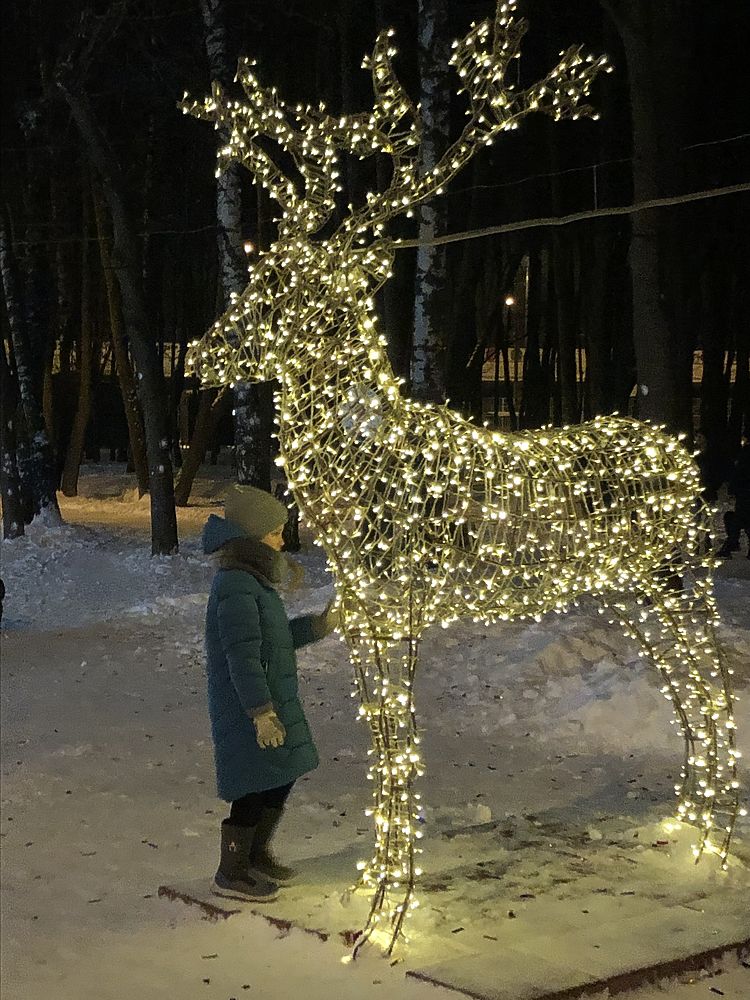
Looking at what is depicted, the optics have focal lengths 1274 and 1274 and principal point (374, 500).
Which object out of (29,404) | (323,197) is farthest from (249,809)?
(29,404)

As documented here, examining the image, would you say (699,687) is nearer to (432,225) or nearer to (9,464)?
(432,225)

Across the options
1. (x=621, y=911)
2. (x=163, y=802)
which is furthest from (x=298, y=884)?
(x=163, y=802)

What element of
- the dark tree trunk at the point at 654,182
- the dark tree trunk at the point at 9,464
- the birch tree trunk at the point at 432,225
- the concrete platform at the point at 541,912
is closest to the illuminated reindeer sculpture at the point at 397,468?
the concrete platform at the point at 541,912

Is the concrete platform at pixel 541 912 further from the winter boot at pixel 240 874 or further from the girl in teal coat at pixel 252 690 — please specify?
the girl in teal coat at pixel 252 690

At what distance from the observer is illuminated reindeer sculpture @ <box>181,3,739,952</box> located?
5.02 metres

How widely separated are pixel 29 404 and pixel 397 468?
1671 centimetres

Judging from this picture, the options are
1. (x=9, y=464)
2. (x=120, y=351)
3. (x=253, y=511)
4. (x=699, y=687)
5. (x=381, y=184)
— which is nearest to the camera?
(x=253, y=511)

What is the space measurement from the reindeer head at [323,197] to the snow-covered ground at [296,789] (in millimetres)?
2326

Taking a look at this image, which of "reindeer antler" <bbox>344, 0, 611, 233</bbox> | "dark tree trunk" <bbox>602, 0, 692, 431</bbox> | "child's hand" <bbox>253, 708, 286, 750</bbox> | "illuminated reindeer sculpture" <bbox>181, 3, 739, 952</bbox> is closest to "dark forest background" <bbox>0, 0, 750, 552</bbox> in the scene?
"dark tree trunk" <bbox>602, 0, 692, 431</bbox>

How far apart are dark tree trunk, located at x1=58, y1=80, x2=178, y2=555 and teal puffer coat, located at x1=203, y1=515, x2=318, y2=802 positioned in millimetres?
11938

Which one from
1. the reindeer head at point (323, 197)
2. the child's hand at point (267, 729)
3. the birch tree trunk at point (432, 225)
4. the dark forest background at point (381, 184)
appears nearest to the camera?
the child's hand at point (267, 729)

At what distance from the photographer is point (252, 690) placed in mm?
5008

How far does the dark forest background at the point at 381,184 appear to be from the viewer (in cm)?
1171

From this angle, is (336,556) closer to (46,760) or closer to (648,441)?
(648,441)
